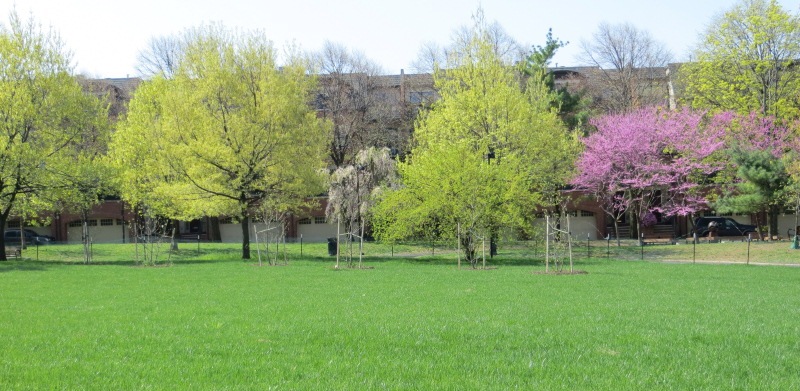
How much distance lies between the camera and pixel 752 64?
147ft

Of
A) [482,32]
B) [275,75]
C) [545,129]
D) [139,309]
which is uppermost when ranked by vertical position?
[482,32]

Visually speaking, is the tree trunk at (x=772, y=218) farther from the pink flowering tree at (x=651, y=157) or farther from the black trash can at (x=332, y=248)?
the black trash can at (x=332, y=248)

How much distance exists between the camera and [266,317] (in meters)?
11.6

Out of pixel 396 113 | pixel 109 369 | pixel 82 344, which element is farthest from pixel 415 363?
pixel 396 113

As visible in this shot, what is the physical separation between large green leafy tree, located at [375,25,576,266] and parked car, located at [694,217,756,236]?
13.1m

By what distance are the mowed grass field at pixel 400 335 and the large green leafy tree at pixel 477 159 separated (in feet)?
37.5

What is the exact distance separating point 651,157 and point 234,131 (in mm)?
26477

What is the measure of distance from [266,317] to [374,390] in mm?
5323

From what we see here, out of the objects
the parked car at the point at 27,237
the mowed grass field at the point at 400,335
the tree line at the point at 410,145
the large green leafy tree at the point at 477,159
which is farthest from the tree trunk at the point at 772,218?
the parked car at the point at 27,237

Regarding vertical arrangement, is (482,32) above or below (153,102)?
above

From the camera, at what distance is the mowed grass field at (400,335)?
23.5 feet

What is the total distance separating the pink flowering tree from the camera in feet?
143

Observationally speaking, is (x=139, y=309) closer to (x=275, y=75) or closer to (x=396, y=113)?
(x=275, y=75)

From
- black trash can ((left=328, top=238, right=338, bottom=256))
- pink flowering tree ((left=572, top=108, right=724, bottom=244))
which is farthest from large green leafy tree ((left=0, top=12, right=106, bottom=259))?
pink flowering tree ((left=572, top=108, right=724, bottom=244))
